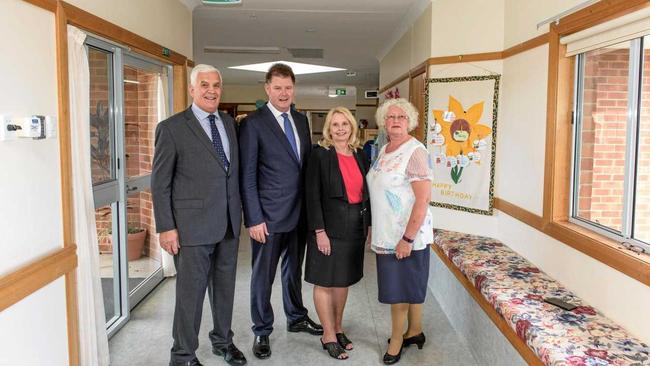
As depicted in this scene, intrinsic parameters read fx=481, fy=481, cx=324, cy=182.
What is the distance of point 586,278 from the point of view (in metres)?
2.51

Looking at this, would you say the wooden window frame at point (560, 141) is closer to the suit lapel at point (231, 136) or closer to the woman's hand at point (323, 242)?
the woman's hand at point (323, 242)

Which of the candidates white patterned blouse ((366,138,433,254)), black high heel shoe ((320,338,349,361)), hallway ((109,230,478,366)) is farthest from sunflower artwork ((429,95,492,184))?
black high heel shoe ((320,338,349,361))

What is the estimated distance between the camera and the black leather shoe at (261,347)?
2844 mm

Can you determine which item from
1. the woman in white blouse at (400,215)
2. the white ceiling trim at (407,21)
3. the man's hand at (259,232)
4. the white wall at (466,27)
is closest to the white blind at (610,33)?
the woman in white blouse at (400,215)

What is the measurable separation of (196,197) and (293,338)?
4.02ft

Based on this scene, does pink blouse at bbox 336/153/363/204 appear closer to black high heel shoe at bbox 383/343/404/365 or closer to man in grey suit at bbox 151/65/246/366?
man in grey suit at bbox 151/65/246/366

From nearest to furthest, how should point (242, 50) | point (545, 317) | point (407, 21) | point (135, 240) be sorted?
point (545, 317), point (135, 240), point (407, 21), point (242, 50)

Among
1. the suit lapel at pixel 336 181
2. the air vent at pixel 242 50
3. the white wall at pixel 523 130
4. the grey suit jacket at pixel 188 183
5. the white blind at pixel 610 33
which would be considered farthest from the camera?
the air vent at pixel 242 50

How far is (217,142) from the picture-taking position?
2.53m

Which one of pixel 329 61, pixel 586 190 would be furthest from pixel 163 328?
pixel 329 61

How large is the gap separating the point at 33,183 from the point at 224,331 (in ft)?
4.18

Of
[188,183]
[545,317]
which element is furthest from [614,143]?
[188,183]

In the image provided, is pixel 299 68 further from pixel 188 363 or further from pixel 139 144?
pixel 188 363

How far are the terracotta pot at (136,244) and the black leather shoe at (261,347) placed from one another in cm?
194
